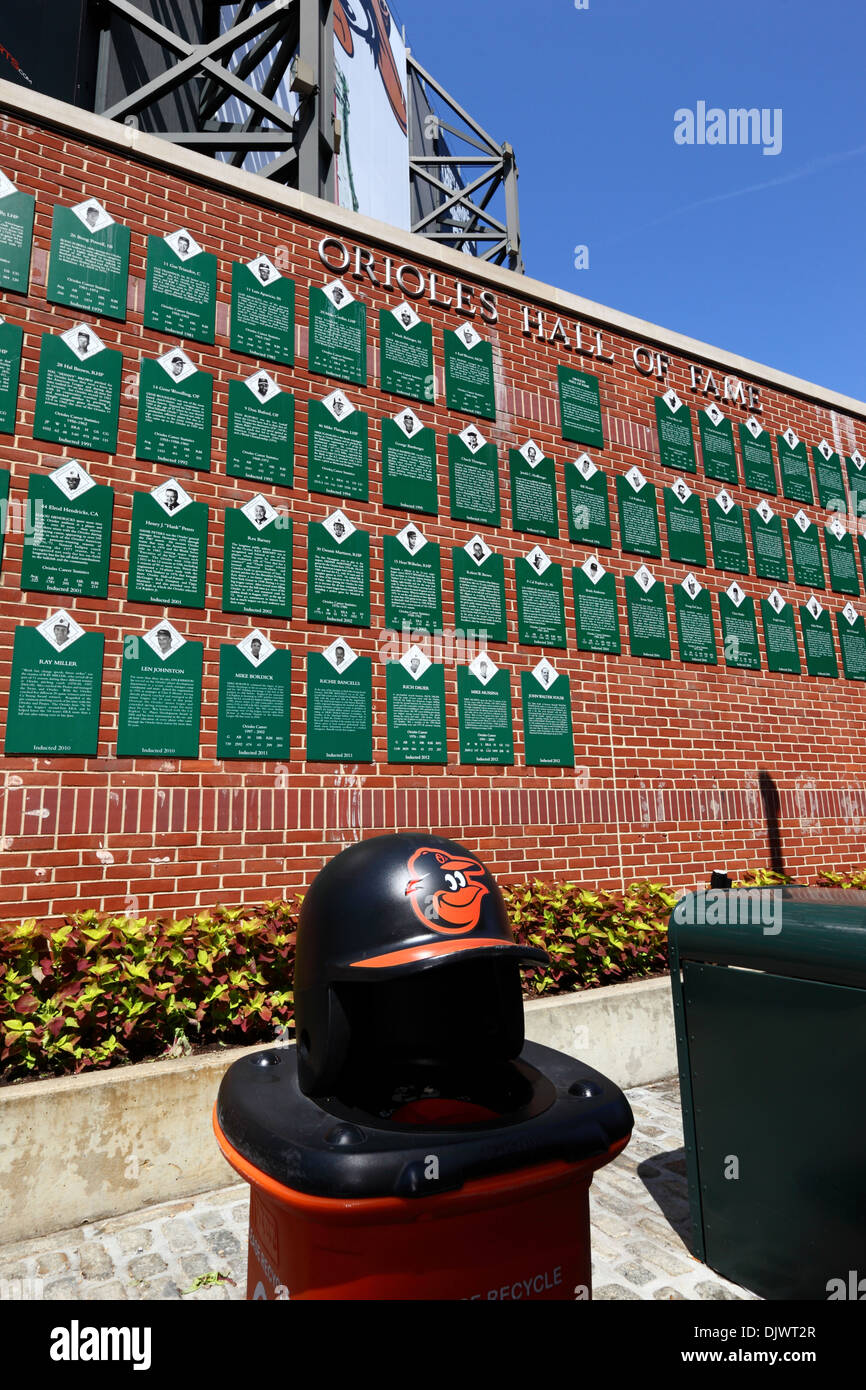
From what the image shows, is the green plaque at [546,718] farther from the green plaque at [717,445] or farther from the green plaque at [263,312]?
the green plaque at [717,445]

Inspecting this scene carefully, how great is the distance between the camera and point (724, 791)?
7.09 metres

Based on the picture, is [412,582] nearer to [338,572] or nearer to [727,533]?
[338,572]

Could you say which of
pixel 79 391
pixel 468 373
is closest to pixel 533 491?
pixel 468 373

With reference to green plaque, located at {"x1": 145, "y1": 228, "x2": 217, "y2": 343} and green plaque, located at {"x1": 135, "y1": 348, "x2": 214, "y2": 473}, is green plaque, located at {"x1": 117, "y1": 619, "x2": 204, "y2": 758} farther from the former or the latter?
green plaque, located at {"x1": 145, "y1": 228, "x2": 217, "y2": 343}

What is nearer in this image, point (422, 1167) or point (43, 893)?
point (422, 1167)

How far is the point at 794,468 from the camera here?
8570mm

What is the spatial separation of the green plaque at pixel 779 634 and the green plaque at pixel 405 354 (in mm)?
4235

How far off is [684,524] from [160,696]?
5.31 metres

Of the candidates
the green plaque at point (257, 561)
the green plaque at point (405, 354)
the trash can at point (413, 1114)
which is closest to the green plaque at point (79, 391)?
the green plaque at point (257, 561)

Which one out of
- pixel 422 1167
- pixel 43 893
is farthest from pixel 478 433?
pixel 422 1167

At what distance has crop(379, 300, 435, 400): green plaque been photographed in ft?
19.5
